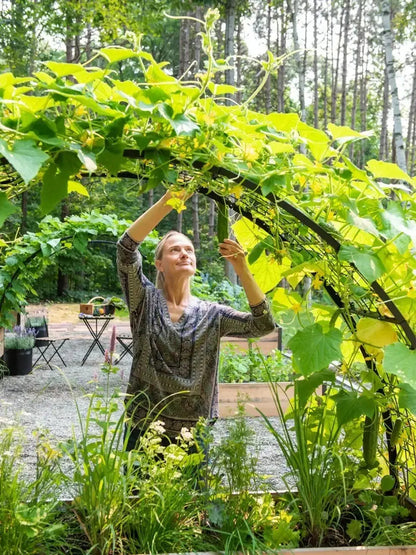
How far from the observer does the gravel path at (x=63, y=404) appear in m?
4.47

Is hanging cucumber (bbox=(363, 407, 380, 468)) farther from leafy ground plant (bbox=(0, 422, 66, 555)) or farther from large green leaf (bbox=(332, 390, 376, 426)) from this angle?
leafy ground plant (bbox=(0, 422, 66, 555))

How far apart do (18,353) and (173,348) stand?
596 centimetres

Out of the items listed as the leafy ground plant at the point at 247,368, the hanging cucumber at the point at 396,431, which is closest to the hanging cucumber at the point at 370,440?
the hanging cucumber at the point at 396,431

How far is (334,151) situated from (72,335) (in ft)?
34.0

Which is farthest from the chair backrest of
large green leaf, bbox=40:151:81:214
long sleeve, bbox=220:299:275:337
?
large green leaf, bbox=40:151:81:214

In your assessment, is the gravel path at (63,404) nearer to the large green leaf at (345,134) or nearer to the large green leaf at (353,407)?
the large green leaf at (353,407)

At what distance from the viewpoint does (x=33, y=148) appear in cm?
97

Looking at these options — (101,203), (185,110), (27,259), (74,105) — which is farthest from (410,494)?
(101,203)

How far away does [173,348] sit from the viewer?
6.76ft

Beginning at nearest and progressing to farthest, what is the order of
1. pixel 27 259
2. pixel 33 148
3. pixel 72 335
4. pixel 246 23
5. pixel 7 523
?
1. pixel 33 148
2. pixel 7 523
3. pixel 27 259
4. pixel 72 335
5. pixel 246 23

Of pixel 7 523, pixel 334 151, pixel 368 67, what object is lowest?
pixel 7 523

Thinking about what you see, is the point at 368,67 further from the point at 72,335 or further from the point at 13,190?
the point at 13,190

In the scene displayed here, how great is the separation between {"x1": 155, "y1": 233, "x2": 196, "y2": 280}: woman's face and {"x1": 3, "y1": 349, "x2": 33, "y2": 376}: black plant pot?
5.85 m

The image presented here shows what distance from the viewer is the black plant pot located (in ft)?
24.8
